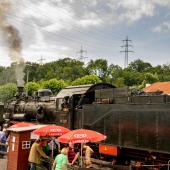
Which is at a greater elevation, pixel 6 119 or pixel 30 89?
pixel 30 89

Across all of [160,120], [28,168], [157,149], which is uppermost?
[160,120]

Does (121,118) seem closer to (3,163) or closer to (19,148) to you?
(19,148)

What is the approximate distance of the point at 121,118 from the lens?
1370 centimetres

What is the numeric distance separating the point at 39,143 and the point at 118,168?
3096 millimetres

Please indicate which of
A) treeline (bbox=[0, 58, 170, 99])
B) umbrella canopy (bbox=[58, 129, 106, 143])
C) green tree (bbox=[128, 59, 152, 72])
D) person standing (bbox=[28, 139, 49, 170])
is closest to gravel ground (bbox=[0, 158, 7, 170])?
person standing (bbox=[28, 139, 49, 170])

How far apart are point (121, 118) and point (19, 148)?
4.12 meters

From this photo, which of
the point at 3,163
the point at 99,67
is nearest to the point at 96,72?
the point at 99,67

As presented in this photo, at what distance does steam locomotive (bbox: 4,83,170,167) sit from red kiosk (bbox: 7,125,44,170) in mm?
3079

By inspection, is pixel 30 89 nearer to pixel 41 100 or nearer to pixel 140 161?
pixel 41 100

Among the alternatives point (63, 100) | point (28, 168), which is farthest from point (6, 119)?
point (28, 168)

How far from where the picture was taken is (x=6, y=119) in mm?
25250

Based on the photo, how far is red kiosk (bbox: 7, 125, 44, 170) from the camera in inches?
520

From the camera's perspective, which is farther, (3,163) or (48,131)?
(3,163)

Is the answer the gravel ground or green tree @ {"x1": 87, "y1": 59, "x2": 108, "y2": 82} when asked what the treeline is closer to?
green tree @ {"x1": 87, "y1": 59, "x2": 108, "y2": 82}
